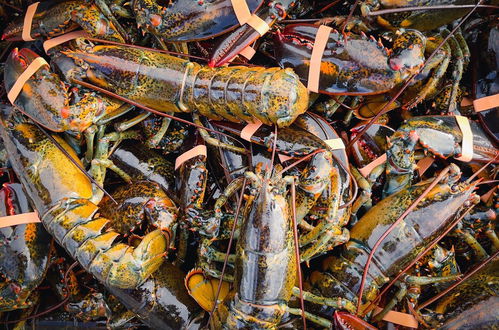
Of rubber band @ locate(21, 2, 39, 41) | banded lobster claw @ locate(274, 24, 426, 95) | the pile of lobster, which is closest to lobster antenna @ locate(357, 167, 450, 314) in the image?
the pile of lobster

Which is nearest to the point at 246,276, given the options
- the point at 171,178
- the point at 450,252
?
the point at 171,178

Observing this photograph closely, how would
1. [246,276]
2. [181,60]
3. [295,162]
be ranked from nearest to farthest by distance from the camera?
1. [246,276]
2. [295,162]
3. [181,60]

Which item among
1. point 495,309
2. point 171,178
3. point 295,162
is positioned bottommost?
point 495,309

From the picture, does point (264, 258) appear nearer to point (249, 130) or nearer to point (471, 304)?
point (249, 130)

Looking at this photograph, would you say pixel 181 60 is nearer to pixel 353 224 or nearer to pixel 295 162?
pixel 295 162

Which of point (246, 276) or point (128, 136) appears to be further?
point (128, 136)

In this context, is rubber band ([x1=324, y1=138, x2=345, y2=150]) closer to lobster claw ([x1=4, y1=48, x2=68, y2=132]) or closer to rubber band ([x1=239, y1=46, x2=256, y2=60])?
rubber band ([x1=239, y1=46, x2=256, y2=60])

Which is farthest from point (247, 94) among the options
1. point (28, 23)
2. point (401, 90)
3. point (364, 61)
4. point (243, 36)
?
point (28, 23)
